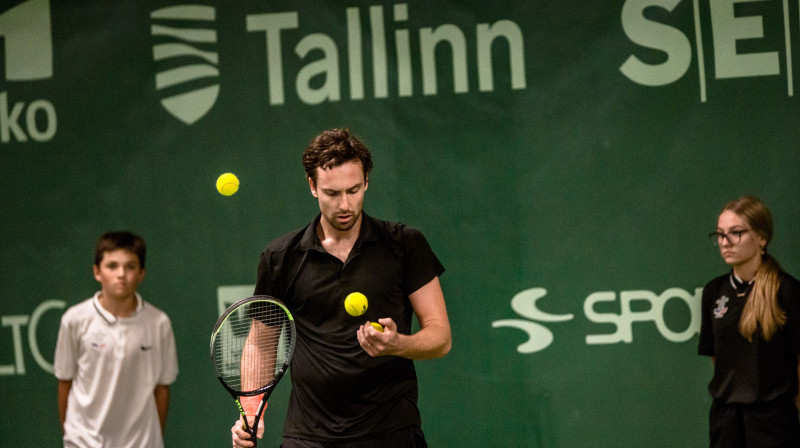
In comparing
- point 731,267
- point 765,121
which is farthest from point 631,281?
point 765,121

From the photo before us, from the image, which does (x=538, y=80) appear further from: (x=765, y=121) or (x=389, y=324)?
(x=389, y=324)

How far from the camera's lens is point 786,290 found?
3748 mm

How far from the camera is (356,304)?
2.61m

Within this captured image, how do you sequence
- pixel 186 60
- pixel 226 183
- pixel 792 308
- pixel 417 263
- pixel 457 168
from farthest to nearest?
pixel 186 60
pixel 457 168
pixel 792 308
pixel 226 183
pixel 417 263

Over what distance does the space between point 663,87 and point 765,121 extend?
550 mm

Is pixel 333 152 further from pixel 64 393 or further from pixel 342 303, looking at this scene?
pixel 64 393

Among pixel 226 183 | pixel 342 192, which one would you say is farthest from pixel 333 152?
pixel 226 183

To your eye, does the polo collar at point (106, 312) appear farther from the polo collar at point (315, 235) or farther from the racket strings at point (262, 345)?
the polo collar at point (315, 235)

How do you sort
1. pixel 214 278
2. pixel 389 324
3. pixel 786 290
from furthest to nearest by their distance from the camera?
pixel 214 278
pixel 786 290
pixel 389 324

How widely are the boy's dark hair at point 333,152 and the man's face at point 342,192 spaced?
19 millimetres

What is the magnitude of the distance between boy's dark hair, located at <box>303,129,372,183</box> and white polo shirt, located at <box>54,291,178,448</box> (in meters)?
1.75

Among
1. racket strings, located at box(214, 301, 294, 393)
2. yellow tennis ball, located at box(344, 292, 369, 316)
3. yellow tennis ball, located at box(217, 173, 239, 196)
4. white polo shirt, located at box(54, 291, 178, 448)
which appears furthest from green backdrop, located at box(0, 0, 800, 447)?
yellow tennis ball, located at box(344, 292, 369, 316)

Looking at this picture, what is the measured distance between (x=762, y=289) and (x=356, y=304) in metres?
2.14

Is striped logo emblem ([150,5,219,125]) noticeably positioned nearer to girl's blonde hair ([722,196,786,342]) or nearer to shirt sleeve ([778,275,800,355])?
girl's blonde hair ([722,196,786,342])
